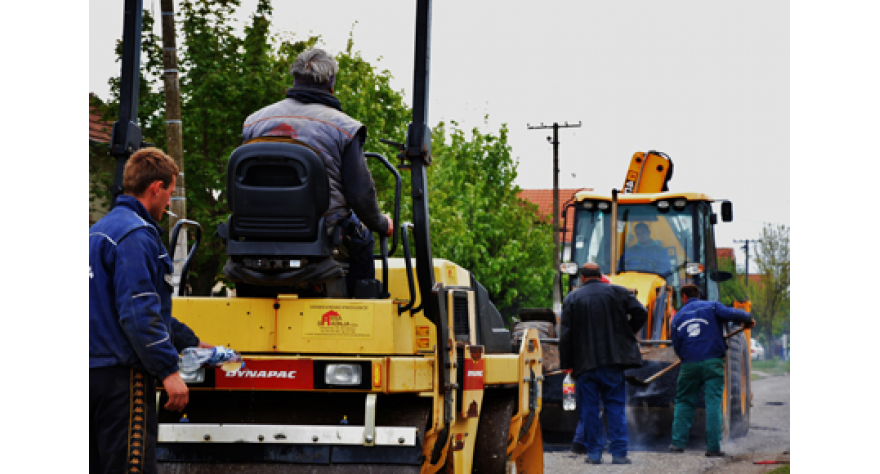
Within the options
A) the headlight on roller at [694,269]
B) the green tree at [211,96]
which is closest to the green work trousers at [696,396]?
the headlight on roller at [694,269]

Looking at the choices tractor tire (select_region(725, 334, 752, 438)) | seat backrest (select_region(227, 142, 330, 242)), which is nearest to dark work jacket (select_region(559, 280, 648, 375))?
tractor tire (select_region(725, 334, 752, 438))

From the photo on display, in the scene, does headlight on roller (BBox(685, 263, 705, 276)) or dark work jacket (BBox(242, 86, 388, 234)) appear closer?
dark work jacket (BBox(242, 86, 388, 234))

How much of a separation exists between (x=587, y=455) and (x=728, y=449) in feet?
6.07

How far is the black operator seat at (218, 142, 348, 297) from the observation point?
527cm

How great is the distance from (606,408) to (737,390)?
9.89 ft

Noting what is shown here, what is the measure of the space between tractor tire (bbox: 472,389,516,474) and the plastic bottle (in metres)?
2.21

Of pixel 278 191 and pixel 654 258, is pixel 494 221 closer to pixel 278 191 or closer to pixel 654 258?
pixel 654 258

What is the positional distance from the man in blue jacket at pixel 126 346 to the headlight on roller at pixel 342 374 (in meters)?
1.15

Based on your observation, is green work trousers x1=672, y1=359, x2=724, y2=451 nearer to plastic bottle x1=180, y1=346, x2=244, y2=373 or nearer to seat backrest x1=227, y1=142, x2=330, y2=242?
seat backrest x1=227, y1=142, x2=330, y2=242

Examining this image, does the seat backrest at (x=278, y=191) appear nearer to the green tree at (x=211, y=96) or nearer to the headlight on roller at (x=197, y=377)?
the headlight on roller at (x=197, y=377)

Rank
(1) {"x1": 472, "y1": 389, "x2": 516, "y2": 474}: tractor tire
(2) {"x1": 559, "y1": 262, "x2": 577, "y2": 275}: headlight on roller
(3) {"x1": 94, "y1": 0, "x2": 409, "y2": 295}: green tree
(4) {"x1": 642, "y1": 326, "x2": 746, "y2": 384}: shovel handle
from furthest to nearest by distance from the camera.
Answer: (3) {"x1": 94, "y1": 0, "x2": 409, "y2": 295}: green tree, (2) {"x1": 559, "y1": 262, "x2": 577, "y2": 275}: headlight on roller, (4) {"x1": 642, "y1": 326, "x2": 746, "y2": 384}: shovel handle, (1) {"x1": 472, "y1": 389, "x2": 516, "y2": 474}: tractor tire

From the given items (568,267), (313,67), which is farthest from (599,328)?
(313,67)

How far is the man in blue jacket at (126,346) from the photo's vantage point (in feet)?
13.5

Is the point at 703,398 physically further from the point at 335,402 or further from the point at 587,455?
the point at 335,402
